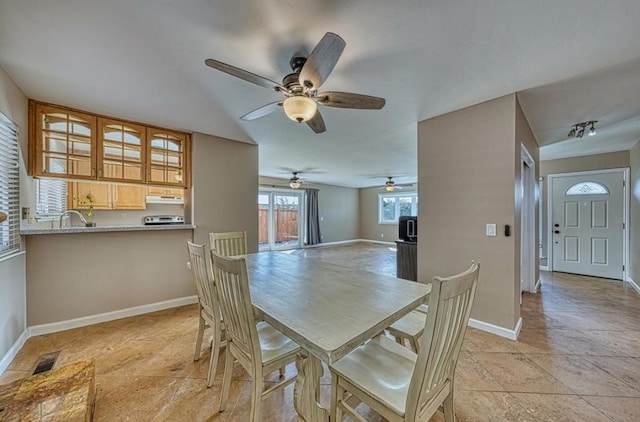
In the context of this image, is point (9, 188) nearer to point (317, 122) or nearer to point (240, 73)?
point (240, 73)

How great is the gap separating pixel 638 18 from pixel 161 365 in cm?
385

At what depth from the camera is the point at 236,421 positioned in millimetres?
1479

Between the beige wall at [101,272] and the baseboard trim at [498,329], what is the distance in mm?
3347

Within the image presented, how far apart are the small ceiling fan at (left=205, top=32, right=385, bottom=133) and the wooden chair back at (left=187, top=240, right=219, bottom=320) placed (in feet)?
3.63

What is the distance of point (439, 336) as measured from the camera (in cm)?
93

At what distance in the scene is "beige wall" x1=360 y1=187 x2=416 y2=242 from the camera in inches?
362

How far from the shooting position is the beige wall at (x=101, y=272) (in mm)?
2504

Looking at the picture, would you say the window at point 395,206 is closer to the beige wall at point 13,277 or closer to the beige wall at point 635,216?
the beige wall at point 635,216

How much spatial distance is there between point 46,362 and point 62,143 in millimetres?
2010

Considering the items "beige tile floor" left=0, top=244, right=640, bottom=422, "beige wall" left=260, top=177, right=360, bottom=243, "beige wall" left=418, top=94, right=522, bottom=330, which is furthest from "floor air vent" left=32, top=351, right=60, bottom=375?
"beige wall" left=260, top=177, right=360, bottom=243

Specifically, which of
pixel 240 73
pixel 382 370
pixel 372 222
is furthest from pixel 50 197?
pixel 372 222

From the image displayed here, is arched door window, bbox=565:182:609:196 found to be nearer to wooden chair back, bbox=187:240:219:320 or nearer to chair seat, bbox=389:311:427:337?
chair seat, bbox=389:311:427:337

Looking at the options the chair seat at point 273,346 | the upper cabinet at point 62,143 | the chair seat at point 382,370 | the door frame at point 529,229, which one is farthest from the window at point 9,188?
the door frame at point 529,229

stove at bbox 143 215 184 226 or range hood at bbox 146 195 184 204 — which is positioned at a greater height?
range hood at bbox 146 195 184 204
